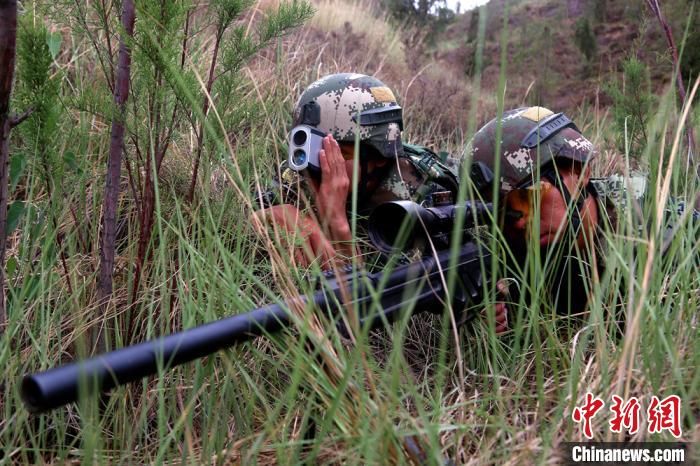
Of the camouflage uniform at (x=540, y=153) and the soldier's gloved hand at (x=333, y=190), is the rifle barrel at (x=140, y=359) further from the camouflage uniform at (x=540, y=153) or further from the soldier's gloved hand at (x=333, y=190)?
the camouflage uniform at (x=540, y=153)

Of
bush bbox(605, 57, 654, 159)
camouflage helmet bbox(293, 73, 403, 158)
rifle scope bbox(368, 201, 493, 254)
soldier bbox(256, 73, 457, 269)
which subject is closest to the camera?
rifle scope bbox(368, 201, 493, 254)

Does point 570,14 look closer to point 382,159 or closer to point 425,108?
point 425,108

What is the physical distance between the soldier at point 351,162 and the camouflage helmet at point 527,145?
296mm

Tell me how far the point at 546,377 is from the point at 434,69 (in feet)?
17.5

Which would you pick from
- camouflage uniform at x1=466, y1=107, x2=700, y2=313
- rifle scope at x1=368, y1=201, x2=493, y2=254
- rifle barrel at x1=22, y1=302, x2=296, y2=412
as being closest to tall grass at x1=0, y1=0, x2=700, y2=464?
rifle barrel at x1=22, y1=302, x2=296, y2=412

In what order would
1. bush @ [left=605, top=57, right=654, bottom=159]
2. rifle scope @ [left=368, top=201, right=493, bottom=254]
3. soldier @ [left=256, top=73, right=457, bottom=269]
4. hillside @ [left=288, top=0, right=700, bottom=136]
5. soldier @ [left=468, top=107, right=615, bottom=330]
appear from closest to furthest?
rifle scope @ [left=368, top=201, right=493, bottom=254] < soldier @ [left=468, top=107, right=615, bottom=330] < soldier @ [left=256, top=73, right=457, bottom=269] < bush @ [left=605, top=57, right=654, bottom=159] < hillside @ [left=288, top=0, right=700, bottom=136]

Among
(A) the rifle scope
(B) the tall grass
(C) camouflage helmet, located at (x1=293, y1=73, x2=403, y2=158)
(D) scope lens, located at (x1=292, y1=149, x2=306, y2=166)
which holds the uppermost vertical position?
(C) camouflage helmet, located at (x1=293, y1=73, x2=403, y2=158)

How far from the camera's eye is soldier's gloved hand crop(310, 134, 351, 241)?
6.79 feet

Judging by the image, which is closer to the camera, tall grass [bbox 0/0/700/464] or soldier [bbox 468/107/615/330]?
tall grass [bbox 0/0/700/464]

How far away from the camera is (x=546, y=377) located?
146 centimetres

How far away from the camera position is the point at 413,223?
128cm

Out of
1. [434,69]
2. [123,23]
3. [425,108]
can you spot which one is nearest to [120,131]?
[123,23]

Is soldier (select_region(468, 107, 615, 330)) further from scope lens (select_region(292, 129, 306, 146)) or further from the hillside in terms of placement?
scope lens (select_region(292, 129, 306, 146))

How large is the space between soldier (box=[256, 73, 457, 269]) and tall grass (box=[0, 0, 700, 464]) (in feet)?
0.80
